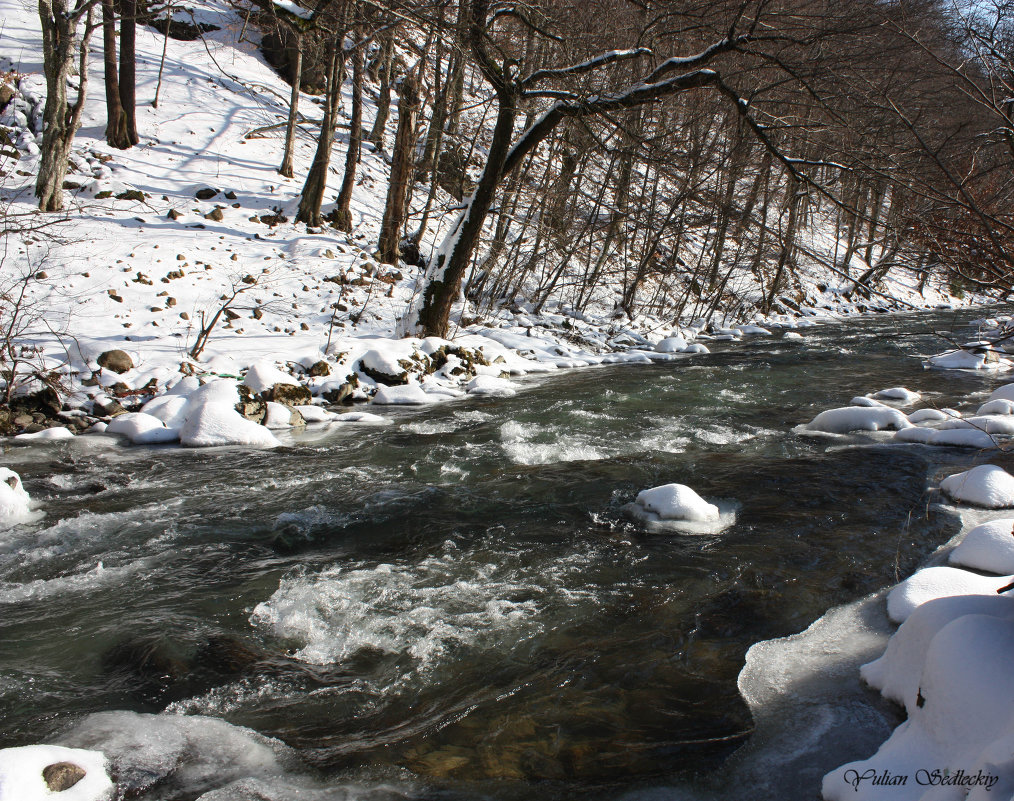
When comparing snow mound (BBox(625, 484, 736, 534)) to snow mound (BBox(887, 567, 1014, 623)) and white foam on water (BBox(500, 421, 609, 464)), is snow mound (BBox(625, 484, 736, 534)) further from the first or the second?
white foam on water (BBox(500, 421, 609, 464))

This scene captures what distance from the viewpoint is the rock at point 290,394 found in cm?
858

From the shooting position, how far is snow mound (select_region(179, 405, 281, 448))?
7195 millimetres

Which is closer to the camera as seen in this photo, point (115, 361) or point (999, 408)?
point (999, 408)

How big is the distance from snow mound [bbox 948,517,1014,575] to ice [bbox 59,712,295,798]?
383 centimetres

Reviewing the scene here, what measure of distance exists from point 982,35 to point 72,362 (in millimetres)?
9084

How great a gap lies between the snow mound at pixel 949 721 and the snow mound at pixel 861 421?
5466mm

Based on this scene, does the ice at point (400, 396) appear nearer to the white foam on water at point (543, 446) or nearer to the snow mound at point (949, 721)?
the white foam on water at point (543, 446)

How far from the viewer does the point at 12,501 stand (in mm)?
5031

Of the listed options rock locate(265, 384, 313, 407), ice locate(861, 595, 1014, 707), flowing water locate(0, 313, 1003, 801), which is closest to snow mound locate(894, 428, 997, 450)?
flowing water locate(0, 313, 1003, 801)

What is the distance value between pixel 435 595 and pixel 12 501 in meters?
3.48

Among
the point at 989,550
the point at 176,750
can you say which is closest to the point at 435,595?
the point at 176,750

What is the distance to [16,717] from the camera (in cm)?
287

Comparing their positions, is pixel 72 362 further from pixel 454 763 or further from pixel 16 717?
pixel 454 763

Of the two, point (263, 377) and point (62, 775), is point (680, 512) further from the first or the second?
point (263, 377)
